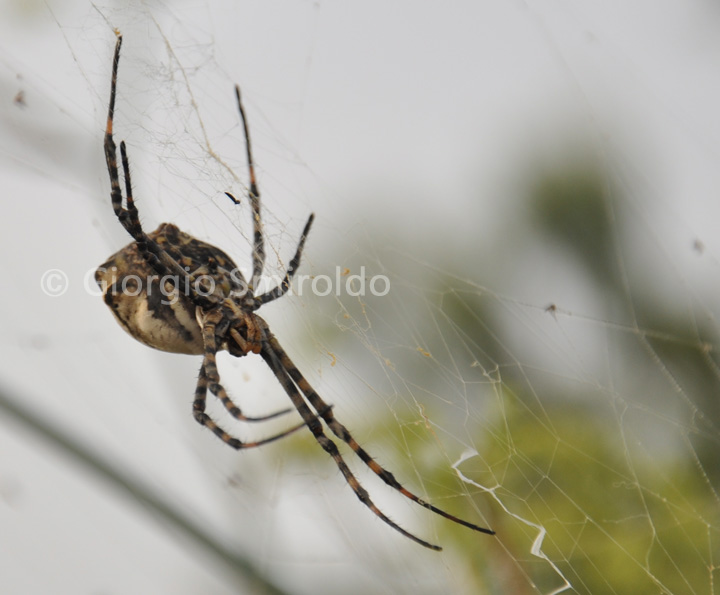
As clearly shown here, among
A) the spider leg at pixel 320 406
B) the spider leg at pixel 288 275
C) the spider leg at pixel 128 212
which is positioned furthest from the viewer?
the spider leg at pixel 320 406

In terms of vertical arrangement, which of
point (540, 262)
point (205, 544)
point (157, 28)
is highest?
point (157, 28)

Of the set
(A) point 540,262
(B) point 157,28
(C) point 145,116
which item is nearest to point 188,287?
(C) point 145,116

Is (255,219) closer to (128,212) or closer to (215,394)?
(128,212)

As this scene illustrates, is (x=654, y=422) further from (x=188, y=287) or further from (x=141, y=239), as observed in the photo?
(x=141, y=239)

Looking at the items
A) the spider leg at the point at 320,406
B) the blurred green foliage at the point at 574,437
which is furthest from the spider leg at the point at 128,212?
the blurred green foliage at the point at 574,437

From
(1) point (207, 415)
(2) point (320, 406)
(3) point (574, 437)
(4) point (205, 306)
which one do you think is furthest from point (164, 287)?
Answer: (3) point (574, 437)

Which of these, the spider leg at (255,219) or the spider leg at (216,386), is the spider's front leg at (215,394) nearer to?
the spider leg at (216,386)

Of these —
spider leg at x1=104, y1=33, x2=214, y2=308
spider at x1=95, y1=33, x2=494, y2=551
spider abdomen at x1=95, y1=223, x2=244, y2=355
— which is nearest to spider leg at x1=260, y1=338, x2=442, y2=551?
spider at x1=95, y1=33, x2=494, y2=551

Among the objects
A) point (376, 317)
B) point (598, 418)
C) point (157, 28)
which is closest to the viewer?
point (157, 28)
